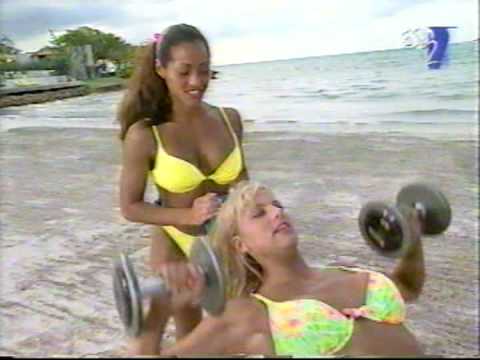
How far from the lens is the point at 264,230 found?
1.30 m

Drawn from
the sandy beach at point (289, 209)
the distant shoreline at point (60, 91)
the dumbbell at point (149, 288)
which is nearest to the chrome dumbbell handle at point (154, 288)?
the dumbbell at point (149, 288)

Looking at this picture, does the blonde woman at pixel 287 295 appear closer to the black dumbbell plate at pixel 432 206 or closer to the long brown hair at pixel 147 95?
the black dumbbell plate at pixel 432 206

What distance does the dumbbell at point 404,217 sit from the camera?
1.24m

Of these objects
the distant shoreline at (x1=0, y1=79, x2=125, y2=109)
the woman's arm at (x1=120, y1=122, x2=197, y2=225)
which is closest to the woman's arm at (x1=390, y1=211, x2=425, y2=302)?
the woman's arm at (x1=120, y1=122, x2=197, y2=225)

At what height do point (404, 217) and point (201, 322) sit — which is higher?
point (404, 217)

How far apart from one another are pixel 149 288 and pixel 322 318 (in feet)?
1.19

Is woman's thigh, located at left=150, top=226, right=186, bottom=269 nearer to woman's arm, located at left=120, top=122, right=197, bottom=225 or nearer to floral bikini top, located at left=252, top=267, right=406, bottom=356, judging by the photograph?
woman's arm, located at left=120, top=122, right=197, bottom=225

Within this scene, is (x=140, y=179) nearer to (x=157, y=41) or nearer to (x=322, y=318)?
(x=157, y=41)

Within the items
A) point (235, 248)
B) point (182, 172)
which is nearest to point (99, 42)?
point (182, 172)

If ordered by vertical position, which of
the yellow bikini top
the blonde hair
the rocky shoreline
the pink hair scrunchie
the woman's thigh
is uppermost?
the pink hair scrunchie

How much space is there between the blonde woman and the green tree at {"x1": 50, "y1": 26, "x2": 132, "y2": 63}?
2.20ft

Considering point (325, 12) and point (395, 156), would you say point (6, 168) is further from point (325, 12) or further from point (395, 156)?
point (325, 12)

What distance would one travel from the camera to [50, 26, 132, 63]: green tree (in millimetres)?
1969

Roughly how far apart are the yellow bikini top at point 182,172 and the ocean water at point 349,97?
0.66 feet
